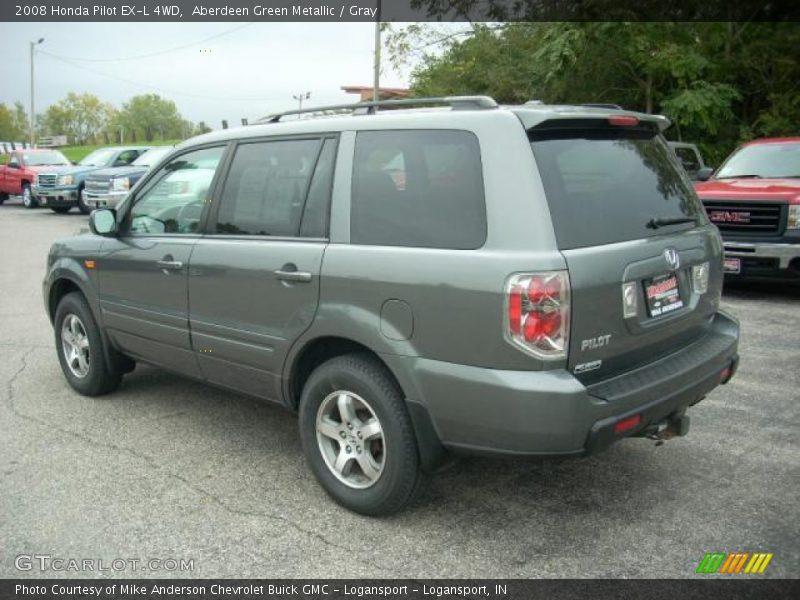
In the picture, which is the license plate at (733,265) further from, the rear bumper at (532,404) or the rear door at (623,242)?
the rear bumper at (532,404)

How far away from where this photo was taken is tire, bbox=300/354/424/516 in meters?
3.19

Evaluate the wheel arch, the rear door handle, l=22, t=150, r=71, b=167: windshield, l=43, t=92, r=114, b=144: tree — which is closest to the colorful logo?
the wheel arch

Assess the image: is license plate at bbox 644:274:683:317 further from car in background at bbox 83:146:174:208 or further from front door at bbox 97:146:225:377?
car in background at bbox 83:146:174:208

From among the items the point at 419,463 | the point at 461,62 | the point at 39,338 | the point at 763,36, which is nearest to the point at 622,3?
the point at 763,36

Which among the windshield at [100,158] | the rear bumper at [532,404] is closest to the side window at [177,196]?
the rear bumper at [532,404]

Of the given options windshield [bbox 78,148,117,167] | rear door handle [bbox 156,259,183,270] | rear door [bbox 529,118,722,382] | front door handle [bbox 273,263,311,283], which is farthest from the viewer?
windshield [bbox 78,148,117,167]

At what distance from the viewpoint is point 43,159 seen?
78.1 feet

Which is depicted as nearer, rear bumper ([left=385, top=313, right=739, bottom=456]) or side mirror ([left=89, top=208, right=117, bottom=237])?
rear bumper ([left=385, top=313, right=739, bottom=456])

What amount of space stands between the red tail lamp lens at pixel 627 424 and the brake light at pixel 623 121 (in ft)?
4.41

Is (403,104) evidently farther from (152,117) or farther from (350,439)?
(152,117)

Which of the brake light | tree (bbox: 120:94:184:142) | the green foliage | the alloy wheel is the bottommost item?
the alloy wheel

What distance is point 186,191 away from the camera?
14.3 feet

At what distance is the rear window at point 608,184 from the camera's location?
2.98m

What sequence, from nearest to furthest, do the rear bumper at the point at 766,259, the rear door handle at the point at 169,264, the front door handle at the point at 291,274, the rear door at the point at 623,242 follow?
the rear door at the point at 623,242 < the front door handle at the point at 291,274 < the rear door handle at the point at 169,264 < the rear bumper at the point at 766,259
